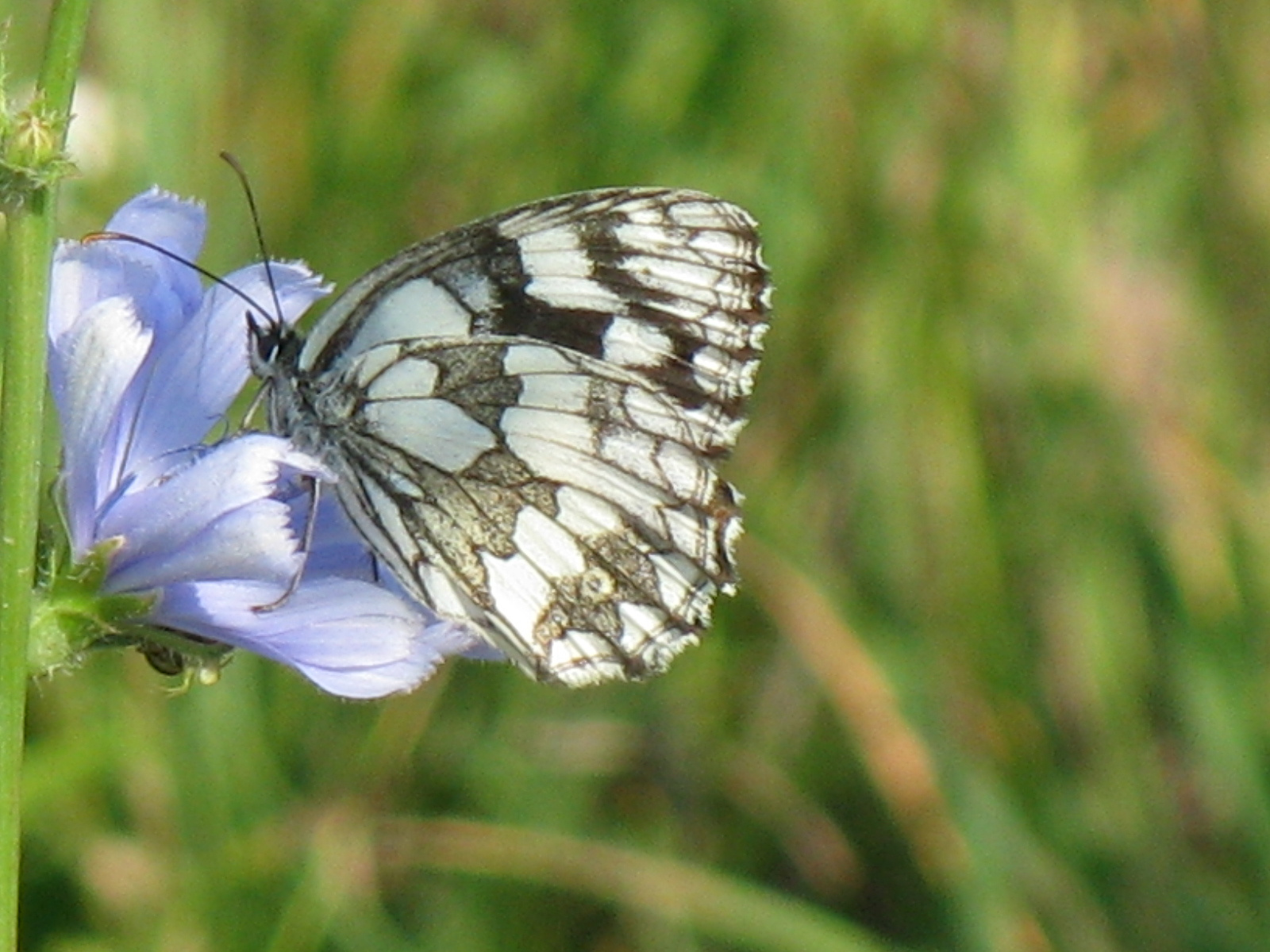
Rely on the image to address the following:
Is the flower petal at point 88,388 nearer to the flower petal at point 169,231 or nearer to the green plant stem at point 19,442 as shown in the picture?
the flower petal at point 169,231

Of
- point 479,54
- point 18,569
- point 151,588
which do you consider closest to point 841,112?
point 479,54

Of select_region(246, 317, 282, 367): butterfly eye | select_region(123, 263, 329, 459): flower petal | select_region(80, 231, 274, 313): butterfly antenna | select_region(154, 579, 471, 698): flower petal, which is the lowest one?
select_region(154, 579, 471, 698): flower petal

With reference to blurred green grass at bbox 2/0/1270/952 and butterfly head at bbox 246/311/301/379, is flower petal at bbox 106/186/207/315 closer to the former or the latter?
butterfly head at bbox 246/311/301/379

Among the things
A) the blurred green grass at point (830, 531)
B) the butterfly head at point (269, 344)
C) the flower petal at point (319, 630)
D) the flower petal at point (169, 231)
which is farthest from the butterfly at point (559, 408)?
the blurred green grass at point (830, 531)

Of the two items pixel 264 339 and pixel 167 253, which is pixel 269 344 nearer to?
pixel 264 339

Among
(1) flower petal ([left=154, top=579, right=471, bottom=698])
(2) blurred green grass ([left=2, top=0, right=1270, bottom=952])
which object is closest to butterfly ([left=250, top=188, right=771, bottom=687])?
(1) flower petal ([left=154, top=579, right=471, bottom=698])

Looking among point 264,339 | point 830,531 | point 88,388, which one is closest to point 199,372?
point 264,339
